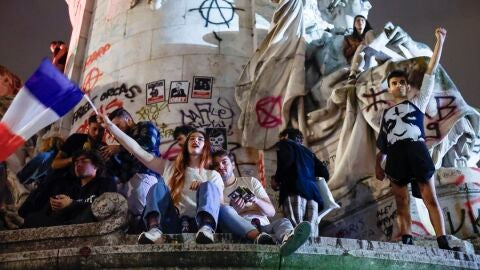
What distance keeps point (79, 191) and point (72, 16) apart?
1262 cm

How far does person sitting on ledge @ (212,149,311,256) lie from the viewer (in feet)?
21.2

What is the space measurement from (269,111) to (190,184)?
617 cm

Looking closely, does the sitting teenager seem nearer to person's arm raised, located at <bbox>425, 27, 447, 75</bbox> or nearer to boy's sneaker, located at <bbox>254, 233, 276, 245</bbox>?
boy's sneaker, located at <bbox>254, 233, 276, 245</bbox>

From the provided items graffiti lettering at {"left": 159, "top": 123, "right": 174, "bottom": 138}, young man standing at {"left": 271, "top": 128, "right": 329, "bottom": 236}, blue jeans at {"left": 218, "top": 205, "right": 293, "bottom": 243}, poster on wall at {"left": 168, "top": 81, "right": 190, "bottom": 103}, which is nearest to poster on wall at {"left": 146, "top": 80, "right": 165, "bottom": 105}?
poster on wall at {"left": 168, "top": 81, "right": 190, "bottom": 103}

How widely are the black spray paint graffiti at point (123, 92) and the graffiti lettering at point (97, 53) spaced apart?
4.92ft

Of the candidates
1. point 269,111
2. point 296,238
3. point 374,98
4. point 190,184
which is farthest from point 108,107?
point 296,238

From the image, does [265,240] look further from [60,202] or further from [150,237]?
[60,202]

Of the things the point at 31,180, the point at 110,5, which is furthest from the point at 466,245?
the point at 110,5

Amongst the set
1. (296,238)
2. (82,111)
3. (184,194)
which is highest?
(82,111)

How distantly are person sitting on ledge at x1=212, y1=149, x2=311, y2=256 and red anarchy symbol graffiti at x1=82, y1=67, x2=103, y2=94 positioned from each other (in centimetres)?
789

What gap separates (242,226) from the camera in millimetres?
7070

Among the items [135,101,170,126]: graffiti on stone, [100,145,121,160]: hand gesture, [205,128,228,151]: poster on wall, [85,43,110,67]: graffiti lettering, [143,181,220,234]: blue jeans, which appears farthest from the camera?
[85,43,110,67]: graffiti lettering

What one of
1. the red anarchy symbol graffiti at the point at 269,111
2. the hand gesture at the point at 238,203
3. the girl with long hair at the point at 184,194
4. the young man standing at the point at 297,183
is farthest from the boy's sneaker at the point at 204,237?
the red anarchy symbol graffiti at the point at 269,111

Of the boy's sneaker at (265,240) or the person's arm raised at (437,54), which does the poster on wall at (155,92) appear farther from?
the boy's sneaker at (265,240)
